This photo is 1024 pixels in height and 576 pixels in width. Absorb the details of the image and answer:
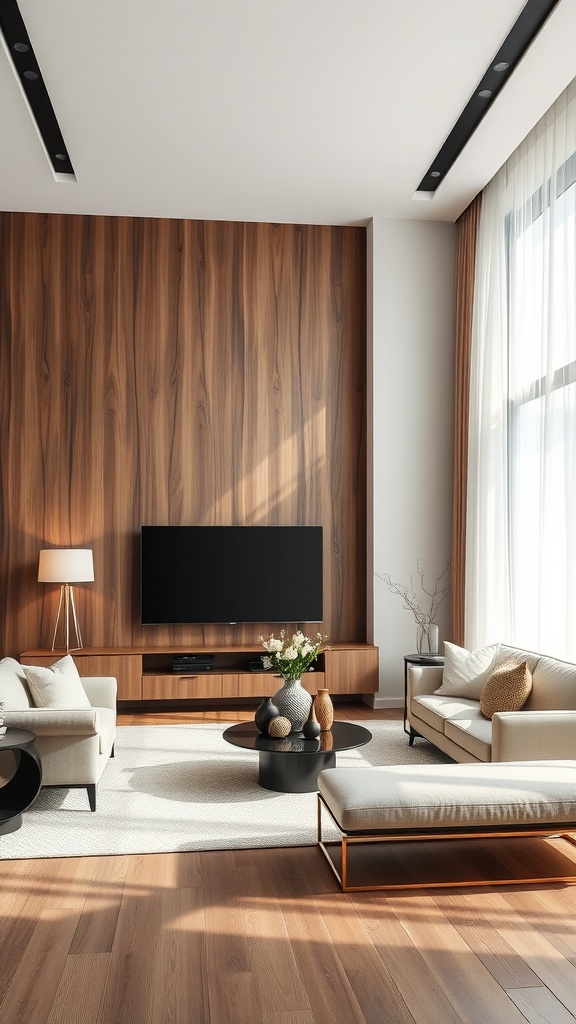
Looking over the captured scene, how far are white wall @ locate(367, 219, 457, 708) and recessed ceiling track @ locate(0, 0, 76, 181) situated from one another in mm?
2608

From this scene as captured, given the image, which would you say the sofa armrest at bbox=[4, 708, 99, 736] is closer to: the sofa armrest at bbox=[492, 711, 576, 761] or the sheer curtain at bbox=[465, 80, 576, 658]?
the sofa armrest at bbox=[492, 711, 576, 761]

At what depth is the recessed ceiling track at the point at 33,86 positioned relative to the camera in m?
4.32

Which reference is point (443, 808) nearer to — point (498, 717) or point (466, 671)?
point (498, 717)

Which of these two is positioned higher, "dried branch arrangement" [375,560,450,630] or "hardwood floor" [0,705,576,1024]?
"dried branch arrangement" [375,560,450,630]

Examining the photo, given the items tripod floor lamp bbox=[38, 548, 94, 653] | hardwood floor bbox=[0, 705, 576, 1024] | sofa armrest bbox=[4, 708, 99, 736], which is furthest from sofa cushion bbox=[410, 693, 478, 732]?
tripod floor lamp bbox=[38, 548, 94, 653]

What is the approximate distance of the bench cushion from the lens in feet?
10.1

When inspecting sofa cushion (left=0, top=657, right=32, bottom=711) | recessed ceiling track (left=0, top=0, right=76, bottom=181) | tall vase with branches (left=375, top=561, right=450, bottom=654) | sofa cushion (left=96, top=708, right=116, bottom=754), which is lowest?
sofa cushion (left=96, top=708, right=116, bottom=754)

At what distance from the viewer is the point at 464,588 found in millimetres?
6727

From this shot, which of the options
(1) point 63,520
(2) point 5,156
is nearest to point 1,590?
(1) point 63,520

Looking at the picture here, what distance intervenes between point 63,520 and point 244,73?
12.1 ft

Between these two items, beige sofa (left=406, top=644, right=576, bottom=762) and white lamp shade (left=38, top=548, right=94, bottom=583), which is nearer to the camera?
beige sofa (left=406, top=644, right=576, bottom=762)

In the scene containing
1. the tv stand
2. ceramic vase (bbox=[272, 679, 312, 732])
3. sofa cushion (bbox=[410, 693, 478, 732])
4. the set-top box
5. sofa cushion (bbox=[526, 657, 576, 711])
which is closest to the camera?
sofa cushion (bbox=[526, 657, 576, 711])

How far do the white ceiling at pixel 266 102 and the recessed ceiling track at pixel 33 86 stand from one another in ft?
0.18

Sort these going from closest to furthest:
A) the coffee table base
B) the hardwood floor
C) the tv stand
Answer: the hardwood floor, the coffee table base, the tv stand
